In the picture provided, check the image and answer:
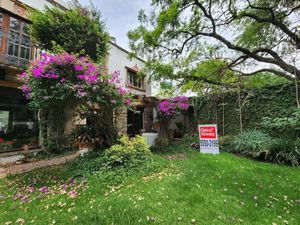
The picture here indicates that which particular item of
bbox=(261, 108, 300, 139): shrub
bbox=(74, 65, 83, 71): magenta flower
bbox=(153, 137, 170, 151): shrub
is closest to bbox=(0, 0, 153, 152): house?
bbox=(153, 137, 170, 151): shrub

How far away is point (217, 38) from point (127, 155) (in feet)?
19.3

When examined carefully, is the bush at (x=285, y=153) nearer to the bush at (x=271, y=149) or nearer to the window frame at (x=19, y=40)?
the bush at (x=271, y=149)

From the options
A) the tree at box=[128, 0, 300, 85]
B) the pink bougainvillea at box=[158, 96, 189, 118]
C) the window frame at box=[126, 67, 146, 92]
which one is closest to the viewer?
the tree at box=[128, 0, 300, 85]

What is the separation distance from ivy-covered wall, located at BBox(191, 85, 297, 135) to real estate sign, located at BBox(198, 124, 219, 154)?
2900mm

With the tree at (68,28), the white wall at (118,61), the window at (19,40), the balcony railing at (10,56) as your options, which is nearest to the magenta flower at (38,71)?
the tree at (68,28)

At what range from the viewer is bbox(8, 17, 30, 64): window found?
20.7ft

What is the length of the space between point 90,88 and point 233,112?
6.98m

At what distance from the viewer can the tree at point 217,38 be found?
18.8ft

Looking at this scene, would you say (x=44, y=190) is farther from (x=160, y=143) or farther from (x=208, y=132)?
(x=208, y=132)

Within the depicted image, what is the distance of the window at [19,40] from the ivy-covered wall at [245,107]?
28.8ft

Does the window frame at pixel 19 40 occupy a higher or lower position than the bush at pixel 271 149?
higher

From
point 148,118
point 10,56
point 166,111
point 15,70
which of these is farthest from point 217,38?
point 10,56

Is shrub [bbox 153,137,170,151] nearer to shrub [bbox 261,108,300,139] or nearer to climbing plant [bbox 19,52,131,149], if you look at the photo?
climbing plant [bbox 19,52,131,149]

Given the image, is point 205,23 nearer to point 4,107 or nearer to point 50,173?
point 50,173
